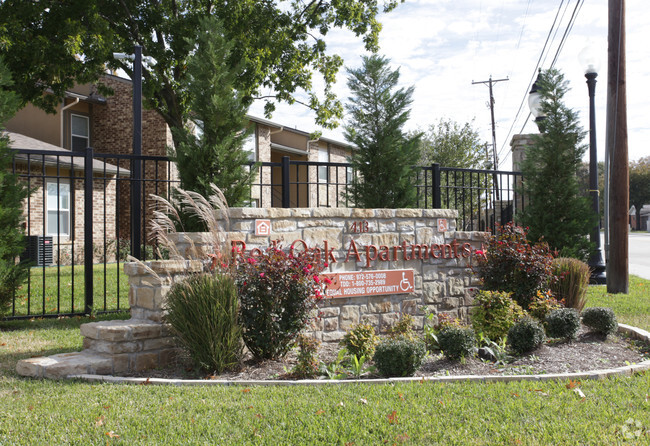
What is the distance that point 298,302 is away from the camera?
5.46m

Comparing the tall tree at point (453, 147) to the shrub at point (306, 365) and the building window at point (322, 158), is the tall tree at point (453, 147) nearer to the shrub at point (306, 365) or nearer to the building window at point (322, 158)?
the building window at point (322, 158)

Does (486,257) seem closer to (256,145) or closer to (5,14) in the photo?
(5,14)

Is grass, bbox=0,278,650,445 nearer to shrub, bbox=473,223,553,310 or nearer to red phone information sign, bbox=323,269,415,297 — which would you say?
red phone information sign, bbox=323,269,415,297

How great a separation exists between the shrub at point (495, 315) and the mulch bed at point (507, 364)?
494mm

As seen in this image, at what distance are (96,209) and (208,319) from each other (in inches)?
591

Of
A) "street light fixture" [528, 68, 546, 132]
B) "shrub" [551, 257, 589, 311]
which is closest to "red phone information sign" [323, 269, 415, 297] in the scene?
"shrub" [551, 257, 589, 311]

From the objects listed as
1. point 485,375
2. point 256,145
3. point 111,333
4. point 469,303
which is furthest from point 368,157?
point 256,145

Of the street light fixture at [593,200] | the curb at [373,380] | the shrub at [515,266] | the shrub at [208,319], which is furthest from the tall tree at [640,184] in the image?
the shrub at [208,319]

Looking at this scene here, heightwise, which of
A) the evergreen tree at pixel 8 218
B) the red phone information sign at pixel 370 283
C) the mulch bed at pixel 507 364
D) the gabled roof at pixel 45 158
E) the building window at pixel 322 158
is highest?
the building window at pixel 322 158

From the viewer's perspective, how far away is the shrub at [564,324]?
6.40m

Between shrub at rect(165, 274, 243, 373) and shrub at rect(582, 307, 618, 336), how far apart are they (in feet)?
15.0

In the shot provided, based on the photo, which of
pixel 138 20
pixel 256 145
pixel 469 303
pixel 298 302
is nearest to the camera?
pixel 298 302

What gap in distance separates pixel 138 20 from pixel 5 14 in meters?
3.30

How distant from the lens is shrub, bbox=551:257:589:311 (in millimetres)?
8023
